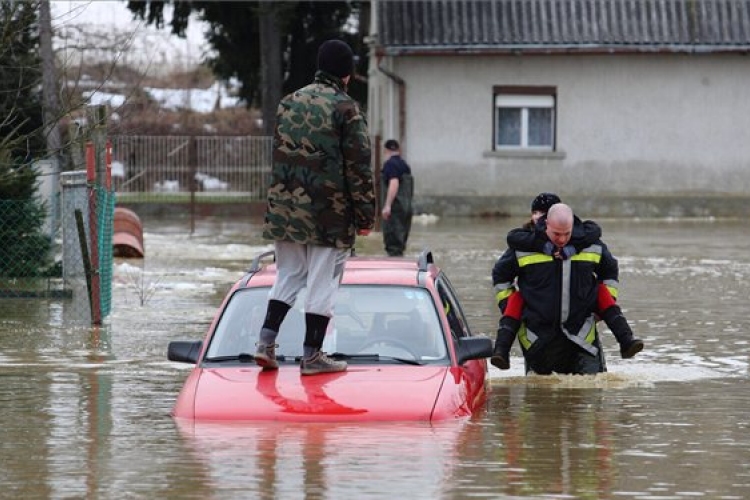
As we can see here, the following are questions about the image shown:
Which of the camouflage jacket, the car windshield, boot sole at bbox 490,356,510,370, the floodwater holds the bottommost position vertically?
the floodwater

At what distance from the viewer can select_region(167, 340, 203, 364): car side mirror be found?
1036 cm

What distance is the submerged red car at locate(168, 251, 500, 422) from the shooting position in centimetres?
962

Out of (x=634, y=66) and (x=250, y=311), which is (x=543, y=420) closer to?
(x=250, y=311)

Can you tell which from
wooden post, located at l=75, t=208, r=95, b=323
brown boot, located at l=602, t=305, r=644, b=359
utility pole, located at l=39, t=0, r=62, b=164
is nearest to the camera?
brown boot, located at l=602, t=305, r=644, b=359

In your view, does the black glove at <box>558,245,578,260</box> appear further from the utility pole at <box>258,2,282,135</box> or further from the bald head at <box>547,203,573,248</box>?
the utility pole at <box>258,2,282,135</box>

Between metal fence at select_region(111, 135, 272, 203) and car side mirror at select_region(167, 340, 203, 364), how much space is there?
2986cm

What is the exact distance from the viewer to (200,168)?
41094 mm

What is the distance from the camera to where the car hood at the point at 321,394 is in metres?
9.56

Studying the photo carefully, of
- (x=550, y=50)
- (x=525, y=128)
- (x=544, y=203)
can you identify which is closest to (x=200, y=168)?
(x=525, y=128)

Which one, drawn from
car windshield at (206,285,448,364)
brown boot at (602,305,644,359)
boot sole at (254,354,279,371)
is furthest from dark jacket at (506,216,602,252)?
boot sole at (254,354,279,371)

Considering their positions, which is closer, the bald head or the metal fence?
the bald head

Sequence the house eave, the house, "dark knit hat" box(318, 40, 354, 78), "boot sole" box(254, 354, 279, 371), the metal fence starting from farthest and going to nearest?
the metal fence → the house → the house eave → "dark knit hat" box(318, 40, 354, 78) → "boot sole" box(254, 354, 279, 371)

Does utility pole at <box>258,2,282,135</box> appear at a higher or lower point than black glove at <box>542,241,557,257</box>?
higher

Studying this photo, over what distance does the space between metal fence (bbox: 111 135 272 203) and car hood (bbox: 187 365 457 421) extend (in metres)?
30.3
